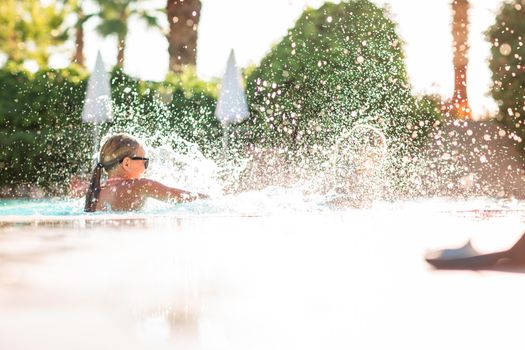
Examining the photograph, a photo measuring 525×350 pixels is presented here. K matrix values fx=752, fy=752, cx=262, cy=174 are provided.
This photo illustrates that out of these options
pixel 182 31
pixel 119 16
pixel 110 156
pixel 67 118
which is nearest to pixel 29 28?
pixel 119 16

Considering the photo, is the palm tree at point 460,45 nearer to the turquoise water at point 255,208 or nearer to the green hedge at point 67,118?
the green hedge at point 67,118

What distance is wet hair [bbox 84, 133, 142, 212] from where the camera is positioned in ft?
23.5

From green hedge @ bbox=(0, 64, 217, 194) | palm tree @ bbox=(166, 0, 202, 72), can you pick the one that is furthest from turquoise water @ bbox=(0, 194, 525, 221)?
palm tree @ bbox=(166, 0, 202, 72)

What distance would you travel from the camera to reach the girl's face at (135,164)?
739 centimetres

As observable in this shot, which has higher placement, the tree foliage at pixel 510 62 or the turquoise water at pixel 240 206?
the tree foliage at pixel 510 62

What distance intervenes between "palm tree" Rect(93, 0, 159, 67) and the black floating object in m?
18.5

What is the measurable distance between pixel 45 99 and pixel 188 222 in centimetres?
744

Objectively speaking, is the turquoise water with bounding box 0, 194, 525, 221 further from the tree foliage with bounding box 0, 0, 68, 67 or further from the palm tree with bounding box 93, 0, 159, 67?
the tree foliage with bounding box 0, 0, 68, 67

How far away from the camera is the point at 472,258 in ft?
9.88

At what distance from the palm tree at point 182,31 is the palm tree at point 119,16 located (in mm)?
4774

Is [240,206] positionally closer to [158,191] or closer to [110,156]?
[158,191]

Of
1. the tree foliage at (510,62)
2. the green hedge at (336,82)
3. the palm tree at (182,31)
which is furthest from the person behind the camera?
the palm tree at (182,31)

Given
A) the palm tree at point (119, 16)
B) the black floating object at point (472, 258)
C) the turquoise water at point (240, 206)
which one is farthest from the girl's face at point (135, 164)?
the palm tree at point (119, 16)

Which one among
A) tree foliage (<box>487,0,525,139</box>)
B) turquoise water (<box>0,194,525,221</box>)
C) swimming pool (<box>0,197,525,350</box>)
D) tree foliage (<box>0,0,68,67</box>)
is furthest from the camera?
tree foliage (<box>0,0,68,67</box>)
